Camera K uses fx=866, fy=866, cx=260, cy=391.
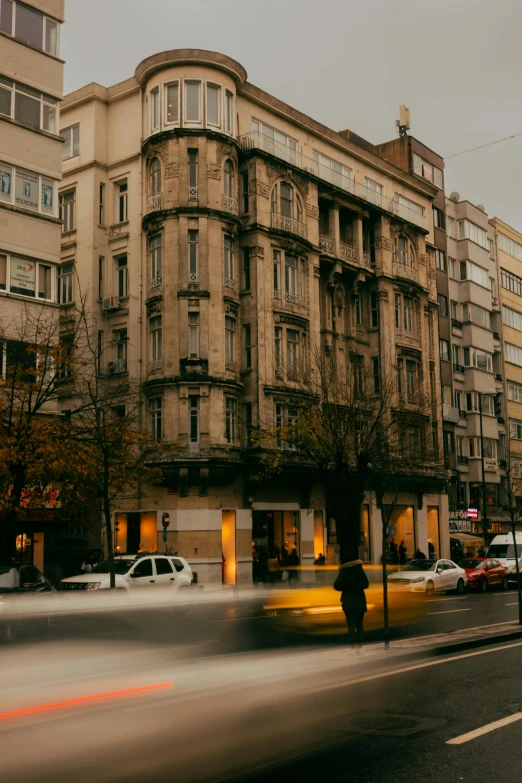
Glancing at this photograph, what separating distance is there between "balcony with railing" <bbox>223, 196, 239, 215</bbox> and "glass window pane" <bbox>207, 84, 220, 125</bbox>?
332 cm

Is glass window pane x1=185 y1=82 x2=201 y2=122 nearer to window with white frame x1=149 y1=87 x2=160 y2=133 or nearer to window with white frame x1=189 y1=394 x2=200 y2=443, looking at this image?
window with white frame x1=149 y1=87 x2=160 y2=133

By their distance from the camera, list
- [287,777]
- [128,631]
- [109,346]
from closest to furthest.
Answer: [287,777] → [128,631] → [109,346]

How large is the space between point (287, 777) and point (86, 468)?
1802 centimetres

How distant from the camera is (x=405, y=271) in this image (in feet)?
162

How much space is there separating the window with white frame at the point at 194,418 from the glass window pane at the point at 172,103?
12303 mm

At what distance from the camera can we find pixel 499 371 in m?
62.2

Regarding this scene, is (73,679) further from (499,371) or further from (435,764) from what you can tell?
(499,371)

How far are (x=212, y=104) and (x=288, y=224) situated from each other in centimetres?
639

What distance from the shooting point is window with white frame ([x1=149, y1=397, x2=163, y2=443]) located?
3634 cm

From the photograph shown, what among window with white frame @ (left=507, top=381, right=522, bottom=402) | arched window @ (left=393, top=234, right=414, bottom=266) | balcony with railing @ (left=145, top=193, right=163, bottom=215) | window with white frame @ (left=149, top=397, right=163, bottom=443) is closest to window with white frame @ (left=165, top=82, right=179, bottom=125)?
balcony with railing @ (left=145, top=193, right=163, bottom=215)

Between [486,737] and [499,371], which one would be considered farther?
[499,371]

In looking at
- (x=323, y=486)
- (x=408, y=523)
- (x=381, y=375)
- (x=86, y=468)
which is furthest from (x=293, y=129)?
(x=86, y=468)

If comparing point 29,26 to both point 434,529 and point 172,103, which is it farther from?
point 434,529

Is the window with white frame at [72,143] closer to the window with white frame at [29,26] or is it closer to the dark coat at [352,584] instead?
the window with white frame at [29,26]
